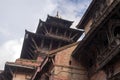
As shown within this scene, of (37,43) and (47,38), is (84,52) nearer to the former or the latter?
(47,38)

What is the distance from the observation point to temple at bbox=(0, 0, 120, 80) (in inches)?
439

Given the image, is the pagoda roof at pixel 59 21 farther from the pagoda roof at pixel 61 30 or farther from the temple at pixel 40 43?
the pagoda roof at pixel 61 30

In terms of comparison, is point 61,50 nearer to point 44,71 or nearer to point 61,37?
point 44,71

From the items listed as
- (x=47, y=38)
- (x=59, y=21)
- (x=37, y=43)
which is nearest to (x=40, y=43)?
(x=37, y=43)

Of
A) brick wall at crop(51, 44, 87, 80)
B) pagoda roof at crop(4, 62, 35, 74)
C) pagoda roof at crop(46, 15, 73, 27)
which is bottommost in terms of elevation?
brick wall at crop(51, 44, 87, 80)

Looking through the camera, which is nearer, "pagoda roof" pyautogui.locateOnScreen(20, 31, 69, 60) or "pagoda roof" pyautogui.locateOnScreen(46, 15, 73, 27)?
"pagoda roof" pyautogui.locateOnScreen(20, 31, 69, 60)

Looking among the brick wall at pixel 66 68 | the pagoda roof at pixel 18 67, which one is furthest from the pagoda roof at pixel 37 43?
the brick wall at pixel 66 68

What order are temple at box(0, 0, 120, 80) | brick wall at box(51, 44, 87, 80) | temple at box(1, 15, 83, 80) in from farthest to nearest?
1. temple at box(1, 15, 83, 80)
2. brick wall at box(51, 44, 87, 80)
3. temple at box(0, 0, 120, 80)

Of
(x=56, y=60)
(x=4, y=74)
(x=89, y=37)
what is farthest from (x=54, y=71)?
(x=4, y=74)

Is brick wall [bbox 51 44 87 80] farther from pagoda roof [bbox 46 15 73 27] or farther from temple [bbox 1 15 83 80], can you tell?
pagoda roof [bbox 46 15 73 27]

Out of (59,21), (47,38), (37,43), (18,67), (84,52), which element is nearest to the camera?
(84,52)

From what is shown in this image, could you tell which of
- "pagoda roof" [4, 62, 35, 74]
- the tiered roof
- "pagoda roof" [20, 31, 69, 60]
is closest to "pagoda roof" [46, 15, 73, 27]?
the tiered roof

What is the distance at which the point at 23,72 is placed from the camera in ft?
76.9

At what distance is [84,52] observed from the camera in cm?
1491
